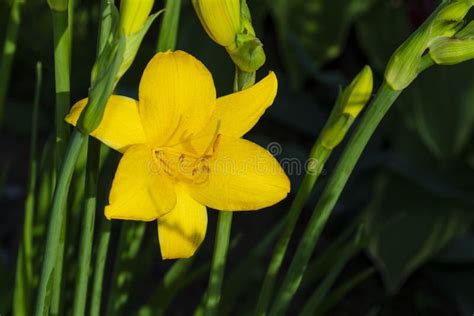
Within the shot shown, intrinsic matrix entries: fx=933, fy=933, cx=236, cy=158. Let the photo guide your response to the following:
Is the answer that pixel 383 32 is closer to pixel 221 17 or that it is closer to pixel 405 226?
pixel 405 226

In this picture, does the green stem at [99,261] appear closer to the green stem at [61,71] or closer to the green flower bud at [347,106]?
the green stem at [61,71]

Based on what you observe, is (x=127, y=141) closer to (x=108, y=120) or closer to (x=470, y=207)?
(x=108, y=120)

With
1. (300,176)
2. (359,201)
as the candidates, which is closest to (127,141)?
(300,176)

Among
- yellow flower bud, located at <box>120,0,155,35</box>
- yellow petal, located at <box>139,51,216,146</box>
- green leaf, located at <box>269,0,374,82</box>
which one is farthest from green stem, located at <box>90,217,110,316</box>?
green leaf, located at <box>269,0,374,82</box>

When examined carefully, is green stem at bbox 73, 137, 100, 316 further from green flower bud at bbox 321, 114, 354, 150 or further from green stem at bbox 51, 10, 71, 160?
green flower bud at bbox 321, 114, 354, 150

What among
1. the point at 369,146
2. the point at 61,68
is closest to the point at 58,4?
the point at 61,68

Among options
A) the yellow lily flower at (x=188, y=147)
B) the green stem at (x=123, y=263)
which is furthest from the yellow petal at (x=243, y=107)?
the green stem at (x=123, y=263)
